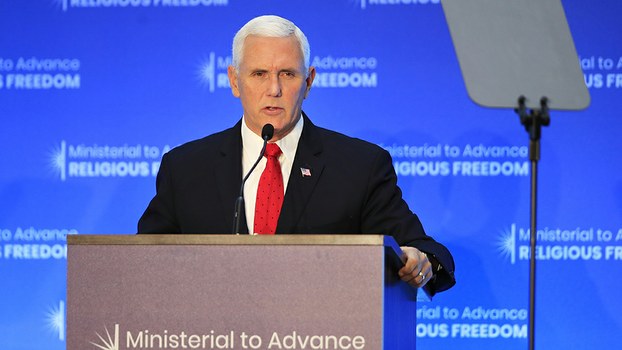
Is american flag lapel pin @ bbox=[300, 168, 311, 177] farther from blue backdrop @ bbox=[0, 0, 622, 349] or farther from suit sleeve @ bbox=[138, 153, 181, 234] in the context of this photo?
blue backdrop @ bbox=[0, 0, 622, 349]

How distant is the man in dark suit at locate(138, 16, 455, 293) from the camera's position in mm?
3166

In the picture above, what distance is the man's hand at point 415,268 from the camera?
2674 millimetres

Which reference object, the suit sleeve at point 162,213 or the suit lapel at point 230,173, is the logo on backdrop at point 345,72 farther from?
the suit sleeve at point 162,213

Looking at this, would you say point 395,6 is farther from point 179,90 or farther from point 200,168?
point 200,168

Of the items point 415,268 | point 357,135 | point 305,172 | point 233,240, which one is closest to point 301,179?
point 305,172

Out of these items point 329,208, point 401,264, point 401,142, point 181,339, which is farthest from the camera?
point 401,142

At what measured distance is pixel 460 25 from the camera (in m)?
2.38

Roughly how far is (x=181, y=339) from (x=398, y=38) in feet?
7.93

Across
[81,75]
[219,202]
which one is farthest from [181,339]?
[81,75]

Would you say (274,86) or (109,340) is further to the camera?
(274,86)

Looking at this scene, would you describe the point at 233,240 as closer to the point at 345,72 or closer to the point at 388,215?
the point at 388,215

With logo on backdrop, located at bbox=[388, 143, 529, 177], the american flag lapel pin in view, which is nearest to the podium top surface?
the american flag lapel pin

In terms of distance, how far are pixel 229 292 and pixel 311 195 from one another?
2.90ft

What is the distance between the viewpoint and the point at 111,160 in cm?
453
